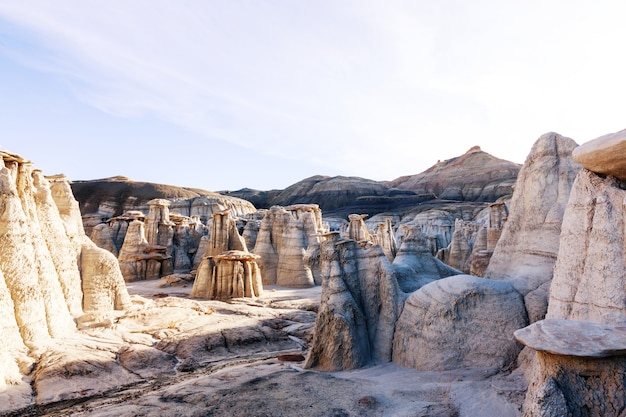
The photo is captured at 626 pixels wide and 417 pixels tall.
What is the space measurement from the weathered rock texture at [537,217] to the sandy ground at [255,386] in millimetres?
2269

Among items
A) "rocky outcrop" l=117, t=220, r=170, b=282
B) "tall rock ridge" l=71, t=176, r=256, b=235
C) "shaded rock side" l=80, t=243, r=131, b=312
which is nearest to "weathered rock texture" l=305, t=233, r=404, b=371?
"shaded rock side" l=80, t=243, r=131, b=312

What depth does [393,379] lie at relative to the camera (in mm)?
6609

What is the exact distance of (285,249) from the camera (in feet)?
69.5

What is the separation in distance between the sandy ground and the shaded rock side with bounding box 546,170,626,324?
4.53 ft

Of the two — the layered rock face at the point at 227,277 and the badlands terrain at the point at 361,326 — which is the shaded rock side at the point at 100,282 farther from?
the layered rock face at the point at 227,277

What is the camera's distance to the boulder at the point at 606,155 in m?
4.91

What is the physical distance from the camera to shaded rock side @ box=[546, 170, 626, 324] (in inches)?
195

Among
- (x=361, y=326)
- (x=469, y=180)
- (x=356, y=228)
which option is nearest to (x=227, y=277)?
(x=361, y=326)

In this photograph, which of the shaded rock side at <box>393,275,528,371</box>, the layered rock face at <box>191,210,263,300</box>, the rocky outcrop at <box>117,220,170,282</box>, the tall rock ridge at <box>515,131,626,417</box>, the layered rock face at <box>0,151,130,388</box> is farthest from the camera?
the rocky outcrop at <box>117,220,170,282</box>

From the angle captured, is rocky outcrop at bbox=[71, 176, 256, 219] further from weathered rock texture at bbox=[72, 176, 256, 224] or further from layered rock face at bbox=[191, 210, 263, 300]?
layered rock face at bbox=[191, 210, 263, 300]

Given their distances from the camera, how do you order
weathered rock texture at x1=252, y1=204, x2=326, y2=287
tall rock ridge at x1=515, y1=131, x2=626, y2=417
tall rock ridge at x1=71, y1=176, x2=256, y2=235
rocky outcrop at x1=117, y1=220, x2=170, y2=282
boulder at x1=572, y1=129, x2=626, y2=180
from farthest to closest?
1. tall rock ridge at x1=71, y1=176, x2=256, y2=235
2. rocky outcrop at x1=117, y1=220, x2=170, y2=282
3. weathered rock texture at x1=252, y1=204, x2=326, y2=287
4. boulder at x1=572, y1=129, x2=626, y2=180
5. tall rock ridge at x1=515, y1=131, x2=626, y2=417

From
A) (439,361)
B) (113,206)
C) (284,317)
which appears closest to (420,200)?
(113,206)

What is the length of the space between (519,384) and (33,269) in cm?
921

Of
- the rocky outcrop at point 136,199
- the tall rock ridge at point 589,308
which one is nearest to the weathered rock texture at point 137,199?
the rocky outcrop at point 136,199
